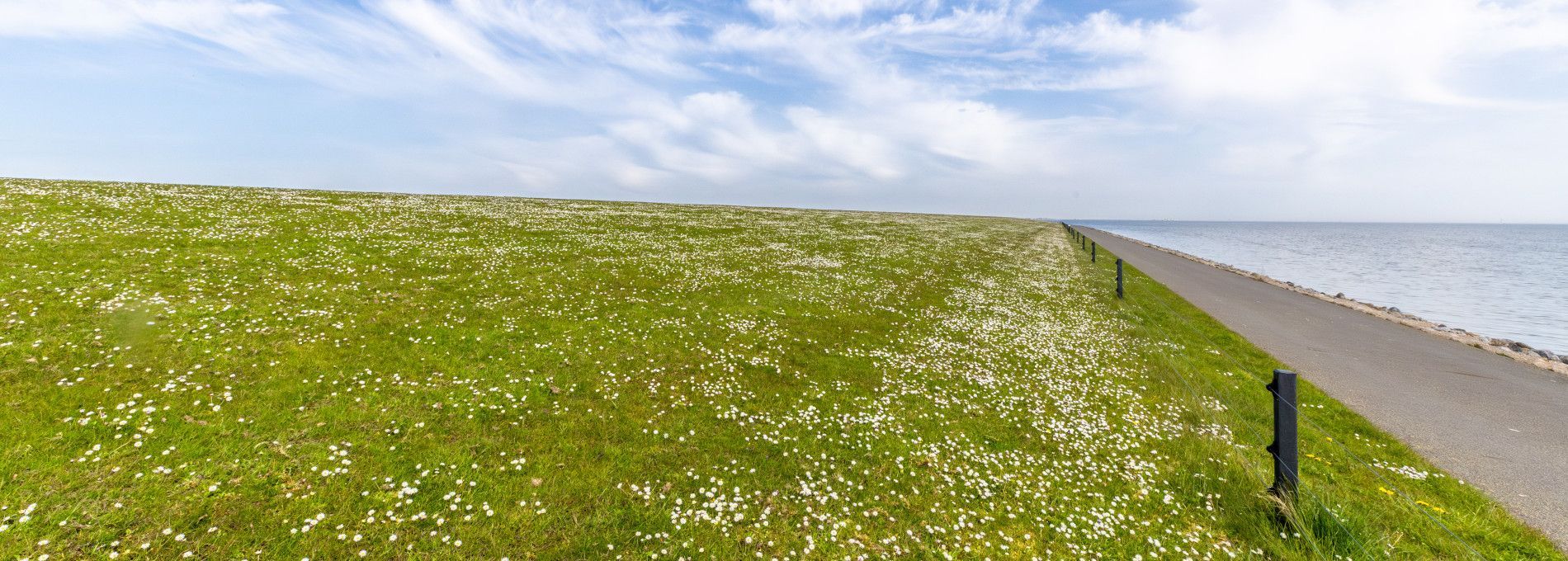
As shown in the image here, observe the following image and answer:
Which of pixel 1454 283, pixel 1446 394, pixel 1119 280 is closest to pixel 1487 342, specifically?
pixel 1446 394

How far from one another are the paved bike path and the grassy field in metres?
0.99

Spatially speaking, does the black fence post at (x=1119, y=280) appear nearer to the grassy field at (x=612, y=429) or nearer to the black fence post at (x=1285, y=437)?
the grassy field at (x=612, y=429)

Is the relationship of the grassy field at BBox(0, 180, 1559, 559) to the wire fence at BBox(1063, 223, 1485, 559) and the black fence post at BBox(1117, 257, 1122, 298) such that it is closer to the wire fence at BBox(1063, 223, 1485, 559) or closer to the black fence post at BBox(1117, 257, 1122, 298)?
the wire fence at BBox(1063, 223, 1485, 559)

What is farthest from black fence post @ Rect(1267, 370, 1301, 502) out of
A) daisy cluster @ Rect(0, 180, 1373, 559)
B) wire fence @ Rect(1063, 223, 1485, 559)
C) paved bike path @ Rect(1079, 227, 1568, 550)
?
paved bike path @ Rect(1079, 227, 1568, 550)

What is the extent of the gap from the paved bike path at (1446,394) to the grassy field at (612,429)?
3.24 ft

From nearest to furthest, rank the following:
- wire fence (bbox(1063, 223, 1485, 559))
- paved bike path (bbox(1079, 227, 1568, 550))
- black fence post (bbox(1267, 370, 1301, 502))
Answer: wire fence (bbox(1063, 223, 1485, 559)), black fence post (bbox(1267, 370, 1301, 502)), paved bike path (bbox(1079, 227, 1568, 550))

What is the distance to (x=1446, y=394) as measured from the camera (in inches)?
593

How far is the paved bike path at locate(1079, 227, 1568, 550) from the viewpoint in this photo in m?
10.4

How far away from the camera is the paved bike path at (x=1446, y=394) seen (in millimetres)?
10383

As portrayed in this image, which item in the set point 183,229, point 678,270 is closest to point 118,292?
point 183,229

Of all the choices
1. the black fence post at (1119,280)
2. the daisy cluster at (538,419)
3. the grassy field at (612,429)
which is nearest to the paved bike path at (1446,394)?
the grassy field at (612,429)

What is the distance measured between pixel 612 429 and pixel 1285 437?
13.1m

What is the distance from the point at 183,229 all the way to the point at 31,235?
5.13m

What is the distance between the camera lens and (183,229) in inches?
1006
